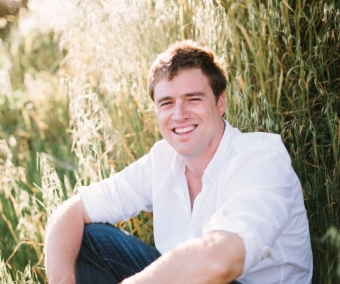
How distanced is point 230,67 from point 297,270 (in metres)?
1.06

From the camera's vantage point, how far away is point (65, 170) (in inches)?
137

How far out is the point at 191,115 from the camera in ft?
7.01

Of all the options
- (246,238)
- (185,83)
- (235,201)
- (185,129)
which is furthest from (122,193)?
(246,238)

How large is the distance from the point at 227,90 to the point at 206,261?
1226 mm

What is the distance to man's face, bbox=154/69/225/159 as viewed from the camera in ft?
6.92

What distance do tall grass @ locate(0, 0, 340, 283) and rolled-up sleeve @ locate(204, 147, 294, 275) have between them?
1.49 feet

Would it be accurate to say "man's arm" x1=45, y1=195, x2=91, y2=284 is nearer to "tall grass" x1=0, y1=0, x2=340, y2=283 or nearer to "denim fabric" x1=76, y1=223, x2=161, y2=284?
"denim fabric" x1=76, y1=223, x2=161, y2=284

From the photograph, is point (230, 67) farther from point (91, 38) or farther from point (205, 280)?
point (205, 280)

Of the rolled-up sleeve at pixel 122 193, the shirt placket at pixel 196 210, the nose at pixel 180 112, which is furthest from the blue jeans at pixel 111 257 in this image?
the nose at pixel 180 112

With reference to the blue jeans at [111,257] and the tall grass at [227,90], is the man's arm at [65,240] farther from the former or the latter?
the tall grass at [227,90]

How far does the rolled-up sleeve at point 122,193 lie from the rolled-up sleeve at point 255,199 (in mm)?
531

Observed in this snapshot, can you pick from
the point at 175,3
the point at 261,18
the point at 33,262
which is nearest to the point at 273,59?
the point at 261,18

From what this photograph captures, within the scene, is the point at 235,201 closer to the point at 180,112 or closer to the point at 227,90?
the point at 180,112

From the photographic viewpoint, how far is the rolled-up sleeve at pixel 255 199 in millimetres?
1515
